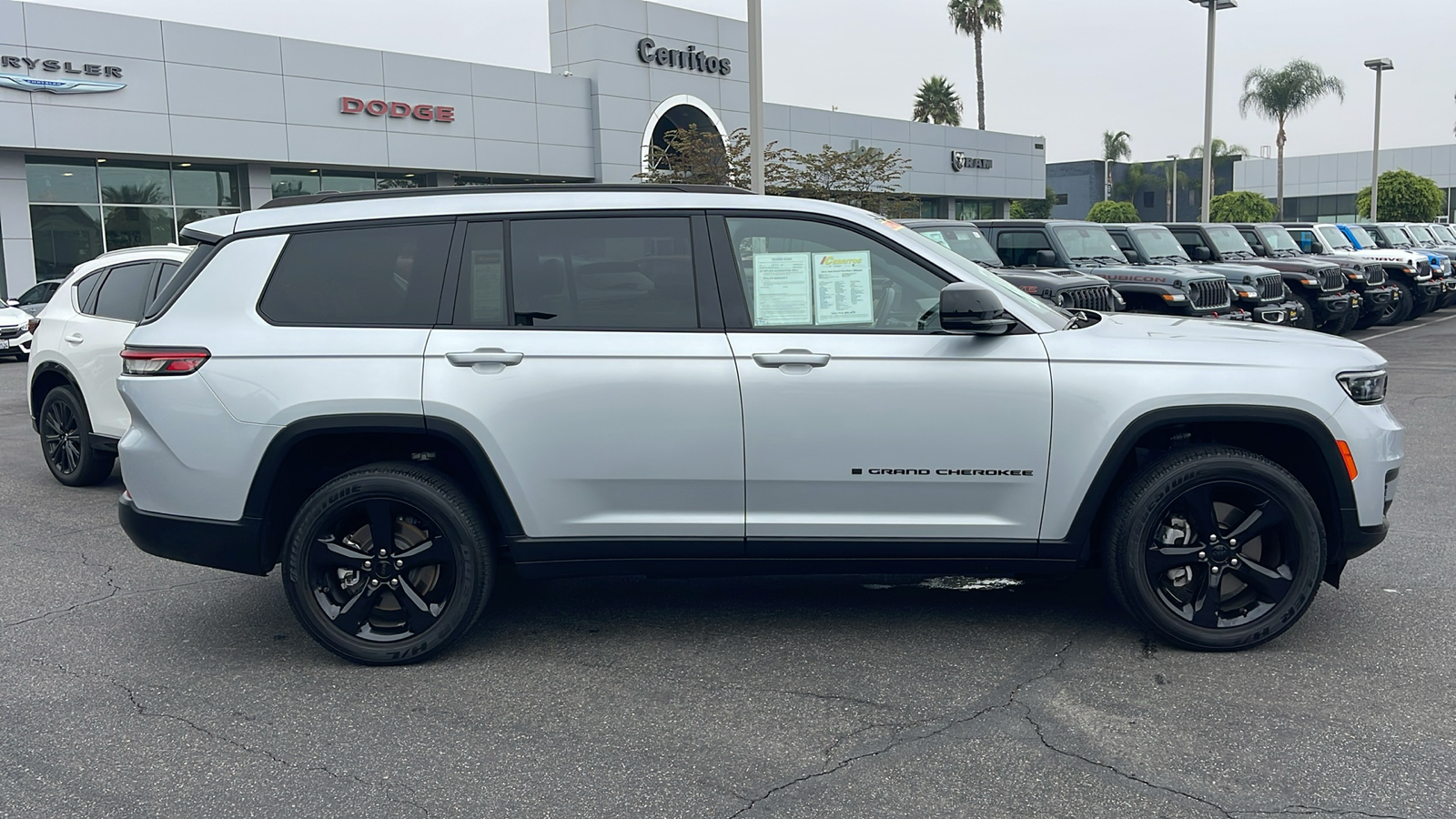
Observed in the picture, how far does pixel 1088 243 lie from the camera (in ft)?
50.1

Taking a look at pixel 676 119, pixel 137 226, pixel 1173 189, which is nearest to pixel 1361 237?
pixel 676 119

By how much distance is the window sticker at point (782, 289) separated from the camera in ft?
15.5

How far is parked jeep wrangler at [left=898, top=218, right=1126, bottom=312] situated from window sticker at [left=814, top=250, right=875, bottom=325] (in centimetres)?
720

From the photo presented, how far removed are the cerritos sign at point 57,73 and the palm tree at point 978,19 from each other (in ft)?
172

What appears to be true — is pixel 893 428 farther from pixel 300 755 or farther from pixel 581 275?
pixel 300 755

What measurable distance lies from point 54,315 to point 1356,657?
28.5 ft

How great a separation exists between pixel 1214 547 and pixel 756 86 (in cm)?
1097

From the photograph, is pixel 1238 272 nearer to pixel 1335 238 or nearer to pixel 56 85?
pixel 1335 238

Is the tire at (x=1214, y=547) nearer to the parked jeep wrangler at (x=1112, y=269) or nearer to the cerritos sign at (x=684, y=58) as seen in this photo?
the parked jeep wrangler at (x=1112, y=269)

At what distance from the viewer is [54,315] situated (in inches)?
351

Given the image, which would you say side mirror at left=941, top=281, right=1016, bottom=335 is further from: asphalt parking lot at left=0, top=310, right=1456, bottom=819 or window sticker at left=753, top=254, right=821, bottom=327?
asphalt parking lot at left=0, top=310, right=1456, bottom=819

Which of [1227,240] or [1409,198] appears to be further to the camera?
[1409,198]

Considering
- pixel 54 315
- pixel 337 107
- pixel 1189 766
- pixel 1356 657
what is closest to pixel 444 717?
pixel 1189 766

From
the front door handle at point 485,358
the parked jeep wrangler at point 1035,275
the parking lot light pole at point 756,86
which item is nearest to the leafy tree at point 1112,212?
the parking lot light pole at point 756,86
